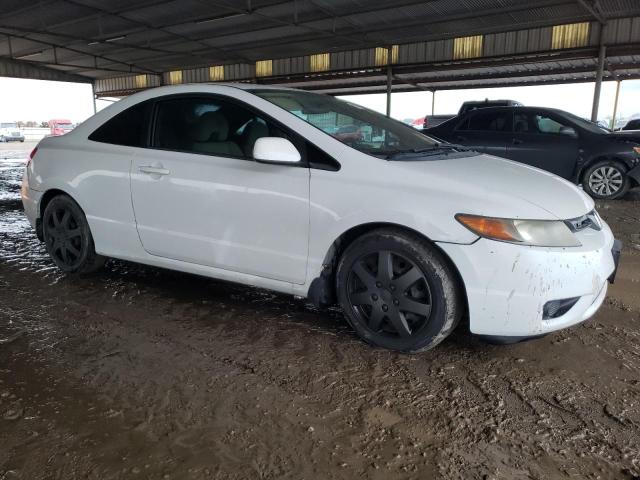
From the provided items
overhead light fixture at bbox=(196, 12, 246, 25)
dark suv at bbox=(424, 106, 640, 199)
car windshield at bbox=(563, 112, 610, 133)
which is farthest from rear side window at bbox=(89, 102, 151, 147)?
overhead light fixture at bbox=(196, 12, 246, 25)

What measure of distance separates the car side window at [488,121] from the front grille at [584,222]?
19.8ft

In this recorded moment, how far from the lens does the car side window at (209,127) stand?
2.93 m

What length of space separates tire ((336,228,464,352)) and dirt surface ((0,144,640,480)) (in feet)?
0.44

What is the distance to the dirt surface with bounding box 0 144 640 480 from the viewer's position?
5.80 ft

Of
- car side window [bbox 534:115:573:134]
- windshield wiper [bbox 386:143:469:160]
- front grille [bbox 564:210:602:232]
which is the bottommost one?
front grille [bbox 564:210:602:232]

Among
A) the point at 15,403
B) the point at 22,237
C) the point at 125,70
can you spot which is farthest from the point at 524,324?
the point at 125,70

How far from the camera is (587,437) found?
1911 mm

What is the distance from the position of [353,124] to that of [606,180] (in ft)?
21.2

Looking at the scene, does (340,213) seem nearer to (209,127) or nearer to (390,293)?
(390,293)

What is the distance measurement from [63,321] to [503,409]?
2.55 meters

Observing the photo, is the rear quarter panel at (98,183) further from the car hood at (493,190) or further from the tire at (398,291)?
the car hood at (493,190)

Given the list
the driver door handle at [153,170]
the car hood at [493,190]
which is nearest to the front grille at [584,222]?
A: the car hood at [493,190]

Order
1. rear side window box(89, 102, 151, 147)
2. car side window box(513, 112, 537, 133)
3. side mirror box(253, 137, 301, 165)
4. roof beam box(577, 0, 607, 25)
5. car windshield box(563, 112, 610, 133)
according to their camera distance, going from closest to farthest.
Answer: side mirror box(253, 137, 301, 165), rear side window box(89, 102, 151, 147), car windshield box(563, 112, 610, 133), car side window box(513, 112, 537, 133), roof beam box(577, 0, 607, 25)

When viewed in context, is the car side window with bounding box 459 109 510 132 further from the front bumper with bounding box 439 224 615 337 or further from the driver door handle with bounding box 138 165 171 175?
the driver door handle with bounding box 138 165 171 175
